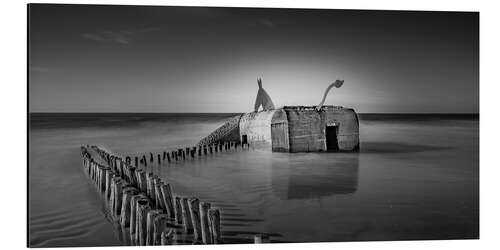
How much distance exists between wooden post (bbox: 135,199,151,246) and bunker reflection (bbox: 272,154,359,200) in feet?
6.24

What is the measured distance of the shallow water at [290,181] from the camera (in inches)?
205

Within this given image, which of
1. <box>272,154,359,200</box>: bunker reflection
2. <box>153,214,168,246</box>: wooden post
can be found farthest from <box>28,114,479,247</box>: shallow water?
<box>153,214,168,246</box>: wooden post

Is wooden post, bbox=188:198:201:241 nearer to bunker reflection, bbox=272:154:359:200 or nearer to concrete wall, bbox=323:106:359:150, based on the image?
bunker reflection, bbox=272:154:359:200

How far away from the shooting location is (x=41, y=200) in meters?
5.22

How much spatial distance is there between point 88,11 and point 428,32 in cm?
445

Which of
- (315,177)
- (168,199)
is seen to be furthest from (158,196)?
(315,177)

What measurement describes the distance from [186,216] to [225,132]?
7.41 ft

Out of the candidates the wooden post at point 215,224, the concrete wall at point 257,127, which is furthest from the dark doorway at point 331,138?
the wooden post at point 215,224

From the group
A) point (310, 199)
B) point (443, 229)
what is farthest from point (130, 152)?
point (443, 229)

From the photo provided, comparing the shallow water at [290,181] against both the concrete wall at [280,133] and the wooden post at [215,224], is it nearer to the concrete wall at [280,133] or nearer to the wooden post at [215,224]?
the wooden post at [215,224]

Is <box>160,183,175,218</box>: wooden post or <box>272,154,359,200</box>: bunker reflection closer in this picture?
<box>160,183,175,218</box>: wooden post

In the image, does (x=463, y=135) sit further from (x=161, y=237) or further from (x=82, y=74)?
(x=82, y=74)

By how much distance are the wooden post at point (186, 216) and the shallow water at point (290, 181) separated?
1.37ft

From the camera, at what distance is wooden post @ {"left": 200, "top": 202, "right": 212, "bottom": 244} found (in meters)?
4.71
